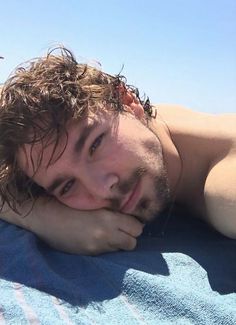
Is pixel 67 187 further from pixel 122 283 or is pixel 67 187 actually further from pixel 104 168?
pixel 122 283

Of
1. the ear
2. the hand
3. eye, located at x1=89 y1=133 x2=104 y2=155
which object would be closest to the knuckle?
the hand

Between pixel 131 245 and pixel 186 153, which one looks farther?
pixel 186 153

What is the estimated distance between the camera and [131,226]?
1.15 metres

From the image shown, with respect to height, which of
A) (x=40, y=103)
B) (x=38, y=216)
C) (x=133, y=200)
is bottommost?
(x=38, y=216)

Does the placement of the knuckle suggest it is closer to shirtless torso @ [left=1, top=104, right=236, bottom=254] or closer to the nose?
shirtless torso @ [left=1, top=104, right=236, bottom=254]

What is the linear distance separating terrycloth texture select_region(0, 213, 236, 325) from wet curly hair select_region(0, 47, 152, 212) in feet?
0.47

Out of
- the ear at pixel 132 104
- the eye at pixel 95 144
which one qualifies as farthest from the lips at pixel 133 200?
the ear at pixel 132 104

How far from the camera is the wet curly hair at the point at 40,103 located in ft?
3.81

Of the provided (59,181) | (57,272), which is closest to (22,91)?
(59,181)

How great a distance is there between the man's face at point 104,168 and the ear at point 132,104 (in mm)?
122

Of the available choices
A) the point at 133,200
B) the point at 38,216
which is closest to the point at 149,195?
the point at 133,200

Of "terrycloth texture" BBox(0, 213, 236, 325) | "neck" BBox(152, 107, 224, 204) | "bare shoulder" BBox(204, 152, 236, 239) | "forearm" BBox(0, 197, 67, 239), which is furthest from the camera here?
"neck" BBox(152, 107, 224, 204)

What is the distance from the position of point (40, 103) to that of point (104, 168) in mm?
221

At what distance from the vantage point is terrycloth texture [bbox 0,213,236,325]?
825 mm
